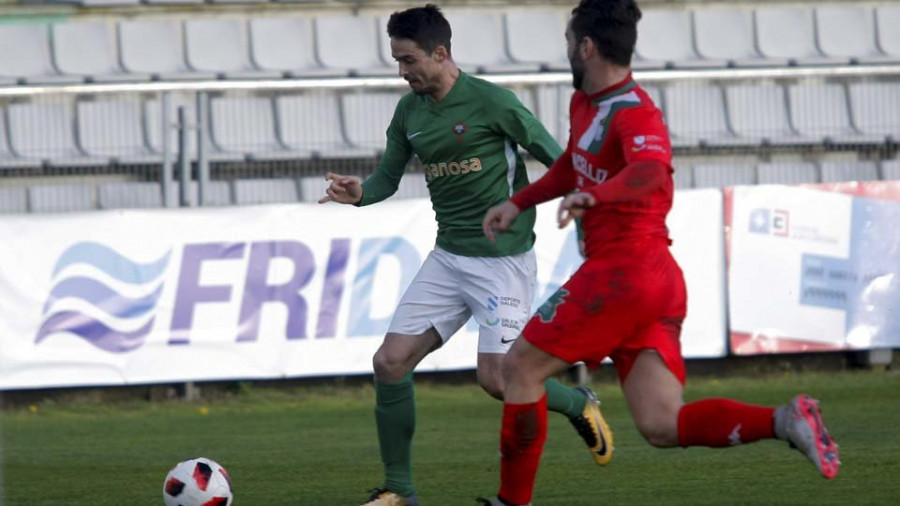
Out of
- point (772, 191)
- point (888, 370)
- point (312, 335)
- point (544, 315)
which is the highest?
point (544, 315)

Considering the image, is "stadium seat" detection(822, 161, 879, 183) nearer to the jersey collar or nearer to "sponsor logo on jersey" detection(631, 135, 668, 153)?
the jersey collar

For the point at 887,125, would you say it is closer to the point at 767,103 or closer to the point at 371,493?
the point at 767,103

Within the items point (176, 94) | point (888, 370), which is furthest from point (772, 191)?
point (176, 94)

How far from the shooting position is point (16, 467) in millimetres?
8906

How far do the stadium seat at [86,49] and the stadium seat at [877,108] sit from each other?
291 inches

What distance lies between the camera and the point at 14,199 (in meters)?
13.0

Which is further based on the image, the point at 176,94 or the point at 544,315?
the point at 176,94

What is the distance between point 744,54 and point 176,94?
6.97 metres

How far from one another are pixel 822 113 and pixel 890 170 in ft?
3.05

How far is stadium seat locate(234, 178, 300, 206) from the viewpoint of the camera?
1323 cm

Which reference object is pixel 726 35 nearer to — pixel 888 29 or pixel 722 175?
pixel 888 29

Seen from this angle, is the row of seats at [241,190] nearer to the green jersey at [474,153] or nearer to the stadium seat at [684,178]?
the stadium seat at [684,178]

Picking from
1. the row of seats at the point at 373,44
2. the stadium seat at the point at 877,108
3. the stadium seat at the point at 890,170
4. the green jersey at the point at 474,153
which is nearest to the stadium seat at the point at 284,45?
the row of seats at the point at 373,44

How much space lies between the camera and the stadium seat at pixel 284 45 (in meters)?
15.9
